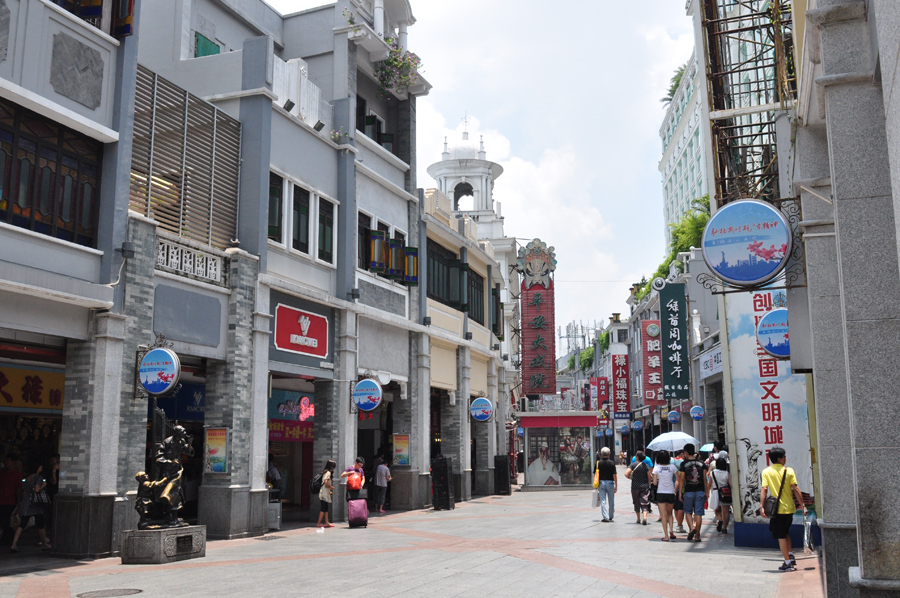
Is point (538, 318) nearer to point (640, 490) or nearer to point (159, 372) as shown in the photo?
point (640, 490)

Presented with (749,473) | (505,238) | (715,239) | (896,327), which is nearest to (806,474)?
(749,473)

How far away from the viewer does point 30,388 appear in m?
16.6

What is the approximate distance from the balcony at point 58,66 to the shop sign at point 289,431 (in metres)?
10.1

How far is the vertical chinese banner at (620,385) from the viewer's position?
56.2 metres

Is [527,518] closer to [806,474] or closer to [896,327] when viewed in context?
[806,474]

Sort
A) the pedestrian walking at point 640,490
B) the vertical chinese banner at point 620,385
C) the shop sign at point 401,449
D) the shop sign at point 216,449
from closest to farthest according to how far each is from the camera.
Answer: the shop sign at point 216,449 → the pedestrian walking at point 640,490 → the shop sign at point 401,449 → the vertical chinese banner at point 620,385

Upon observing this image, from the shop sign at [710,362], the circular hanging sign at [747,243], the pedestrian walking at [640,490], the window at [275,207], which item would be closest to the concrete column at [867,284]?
the circular hanging sign at [747,243]

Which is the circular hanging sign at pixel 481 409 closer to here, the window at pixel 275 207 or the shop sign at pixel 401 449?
the shop sign at pixel 401 449

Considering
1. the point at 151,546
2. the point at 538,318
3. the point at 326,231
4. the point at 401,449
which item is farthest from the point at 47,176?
the point at 538,318

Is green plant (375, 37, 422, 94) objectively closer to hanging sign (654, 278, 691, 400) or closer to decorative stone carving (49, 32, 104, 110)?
decorative stone carving (49, 32, 104, 110)

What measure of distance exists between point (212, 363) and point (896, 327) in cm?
1387

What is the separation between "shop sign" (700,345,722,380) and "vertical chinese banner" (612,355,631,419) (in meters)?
24.7

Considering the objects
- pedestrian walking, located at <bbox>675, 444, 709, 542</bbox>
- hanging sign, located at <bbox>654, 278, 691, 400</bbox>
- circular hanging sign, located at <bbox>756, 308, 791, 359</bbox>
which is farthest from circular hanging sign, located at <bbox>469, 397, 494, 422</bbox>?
circular hanging sign, located at <bbox>756, 308, 791, 359</bbox>

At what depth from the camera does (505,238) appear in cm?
5316
